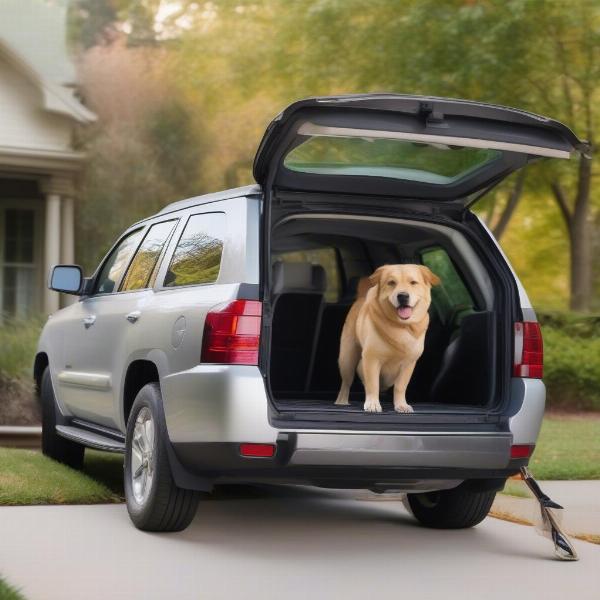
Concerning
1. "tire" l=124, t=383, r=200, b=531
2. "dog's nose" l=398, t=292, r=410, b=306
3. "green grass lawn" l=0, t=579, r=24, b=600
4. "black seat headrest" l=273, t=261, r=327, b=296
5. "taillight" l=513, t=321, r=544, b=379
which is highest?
"black seat headrest" l=273, t=261, r=327, b=296

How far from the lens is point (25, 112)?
19641 millimetres

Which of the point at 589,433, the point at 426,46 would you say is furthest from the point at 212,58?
the point at 589,433

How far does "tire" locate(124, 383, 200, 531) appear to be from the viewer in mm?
6684

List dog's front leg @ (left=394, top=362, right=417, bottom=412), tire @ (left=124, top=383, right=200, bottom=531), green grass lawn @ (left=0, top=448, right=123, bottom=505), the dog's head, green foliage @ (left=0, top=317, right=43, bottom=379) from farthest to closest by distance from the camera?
green foliage @ (left=0, top=317, right=43, bottom=379) < green grass lawn @ (left=0, top=448, right=123, bottom=505) < dog's front leg @ (left=394, top=362, right=417, bottom=412) < the dog's head < tire @ (left=124, top=383, right=200, bottom=531)

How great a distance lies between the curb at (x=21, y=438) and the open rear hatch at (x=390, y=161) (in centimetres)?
504

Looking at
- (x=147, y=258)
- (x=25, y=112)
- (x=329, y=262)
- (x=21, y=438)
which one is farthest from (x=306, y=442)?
(x=25, y=112)

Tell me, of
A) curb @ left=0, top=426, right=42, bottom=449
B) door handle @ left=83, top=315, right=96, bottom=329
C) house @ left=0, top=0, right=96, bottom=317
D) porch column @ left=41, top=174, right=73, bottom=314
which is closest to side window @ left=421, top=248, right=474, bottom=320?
door handle @ left=83, top=315, right=96, bottom=329

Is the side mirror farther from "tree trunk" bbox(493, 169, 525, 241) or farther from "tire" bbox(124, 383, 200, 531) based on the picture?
"tree trunk" bbox(493, 169, 525, 241)

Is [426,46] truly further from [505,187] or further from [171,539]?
[171,539]

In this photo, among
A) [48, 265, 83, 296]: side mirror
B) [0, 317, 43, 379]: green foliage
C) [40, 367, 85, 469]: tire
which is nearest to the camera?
Result: [48, 265, 83, 296]: side mirror

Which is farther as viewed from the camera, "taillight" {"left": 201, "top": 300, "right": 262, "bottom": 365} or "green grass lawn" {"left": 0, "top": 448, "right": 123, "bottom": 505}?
"green grass lawn" {"left": 0, "top": 448, "right": 123, "bottom": 505}

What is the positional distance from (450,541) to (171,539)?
1705 mm

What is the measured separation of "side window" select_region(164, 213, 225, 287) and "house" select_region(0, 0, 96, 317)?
37.2 feet

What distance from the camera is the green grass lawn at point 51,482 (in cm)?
809
